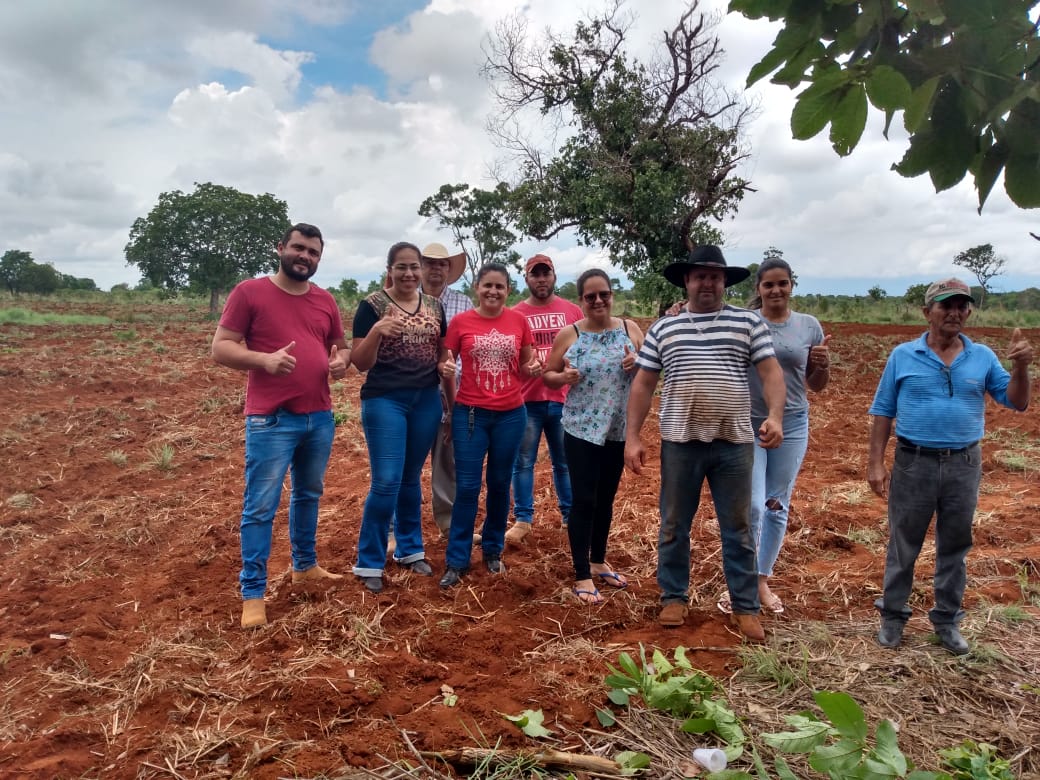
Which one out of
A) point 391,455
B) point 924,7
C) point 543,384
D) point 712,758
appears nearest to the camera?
point 924,7

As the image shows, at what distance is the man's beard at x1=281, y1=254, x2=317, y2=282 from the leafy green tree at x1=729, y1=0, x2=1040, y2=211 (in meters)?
2.63

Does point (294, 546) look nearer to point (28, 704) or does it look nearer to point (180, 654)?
point (180, 654)

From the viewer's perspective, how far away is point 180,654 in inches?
122

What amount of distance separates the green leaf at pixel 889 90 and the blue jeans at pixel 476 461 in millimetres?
2778

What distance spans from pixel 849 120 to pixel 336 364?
2.88m

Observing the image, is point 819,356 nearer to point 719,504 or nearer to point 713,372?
point 713,372

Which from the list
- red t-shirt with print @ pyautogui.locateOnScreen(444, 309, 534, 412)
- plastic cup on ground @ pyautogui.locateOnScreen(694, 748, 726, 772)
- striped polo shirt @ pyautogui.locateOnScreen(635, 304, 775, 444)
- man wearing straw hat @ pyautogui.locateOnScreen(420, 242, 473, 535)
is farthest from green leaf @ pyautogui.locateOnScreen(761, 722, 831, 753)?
man wearing straw hat @ pyautogui.locateOnScreen(420, 242, 473, 535)

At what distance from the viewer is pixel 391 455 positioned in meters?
3.62

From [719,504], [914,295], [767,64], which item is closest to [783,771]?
[719,504]

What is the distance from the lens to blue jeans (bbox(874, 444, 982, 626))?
9.87 feet

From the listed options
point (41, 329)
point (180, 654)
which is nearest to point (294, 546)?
point (180, 654)

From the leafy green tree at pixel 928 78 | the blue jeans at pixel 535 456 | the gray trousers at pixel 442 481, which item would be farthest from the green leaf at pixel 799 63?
the gray trousers at pixel 442 481

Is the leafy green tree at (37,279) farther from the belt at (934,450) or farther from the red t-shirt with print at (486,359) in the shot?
the belt at (934,450)

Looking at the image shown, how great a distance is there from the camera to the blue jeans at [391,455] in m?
3.62
